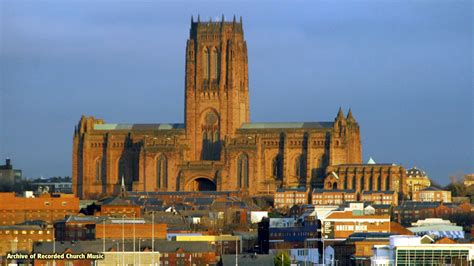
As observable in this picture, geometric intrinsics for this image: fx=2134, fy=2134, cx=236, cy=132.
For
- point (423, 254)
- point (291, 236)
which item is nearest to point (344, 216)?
point (291, 236)

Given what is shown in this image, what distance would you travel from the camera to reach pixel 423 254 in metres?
143

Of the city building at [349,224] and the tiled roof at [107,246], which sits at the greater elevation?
the city building at [349,224]

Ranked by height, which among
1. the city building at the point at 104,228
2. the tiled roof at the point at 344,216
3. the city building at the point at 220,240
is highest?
the tiled roof at the point at 344,216

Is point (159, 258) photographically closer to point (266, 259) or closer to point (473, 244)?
point (266, 259)

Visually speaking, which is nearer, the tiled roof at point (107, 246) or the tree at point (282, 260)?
the tree at point (282, 260)

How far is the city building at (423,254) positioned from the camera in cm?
14300

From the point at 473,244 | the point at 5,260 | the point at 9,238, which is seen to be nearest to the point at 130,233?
the point at 9,238

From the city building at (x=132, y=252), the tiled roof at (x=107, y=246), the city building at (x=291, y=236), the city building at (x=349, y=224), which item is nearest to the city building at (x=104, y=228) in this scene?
the city building at (x=291, y=236)

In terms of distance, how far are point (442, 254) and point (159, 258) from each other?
72.3 ft

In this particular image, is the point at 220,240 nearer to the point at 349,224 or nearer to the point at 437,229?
the point at 349,224

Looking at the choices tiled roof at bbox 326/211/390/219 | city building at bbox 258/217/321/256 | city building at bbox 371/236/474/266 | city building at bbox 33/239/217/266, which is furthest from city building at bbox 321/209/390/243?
city building at bbox 371/236/474/266

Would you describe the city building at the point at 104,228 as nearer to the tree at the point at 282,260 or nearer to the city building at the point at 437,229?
the tree at the point at 282,260

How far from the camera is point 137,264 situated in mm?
149000

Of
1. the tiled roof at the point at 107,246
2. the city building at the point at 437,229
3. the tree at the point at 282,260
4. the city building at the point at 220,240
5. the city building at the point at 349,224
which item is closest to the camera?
the tree at the point at 282,260
